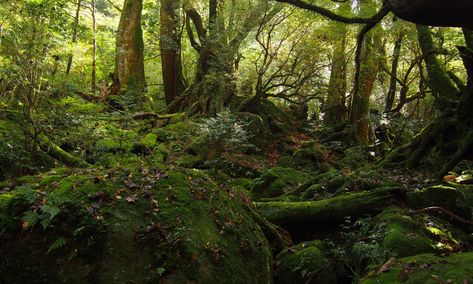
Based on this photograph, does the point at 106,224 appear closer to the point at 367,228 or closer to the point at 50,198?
the point at 50,198

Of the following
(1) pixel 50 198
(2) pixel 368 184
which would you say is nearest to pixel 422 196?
(2) pixel 368 184

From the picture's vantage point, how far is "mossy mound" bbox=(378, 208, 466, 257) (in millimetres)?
4661

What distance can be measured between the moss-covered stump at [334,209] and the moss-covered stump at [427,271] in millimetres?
1975

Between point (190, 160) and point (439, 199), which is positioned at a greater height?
point (439, 199)

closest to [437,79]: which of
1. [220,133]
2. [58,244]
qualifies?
[220,133]

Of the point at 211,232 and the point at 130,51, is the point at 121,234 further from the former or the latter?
the point at 130,51

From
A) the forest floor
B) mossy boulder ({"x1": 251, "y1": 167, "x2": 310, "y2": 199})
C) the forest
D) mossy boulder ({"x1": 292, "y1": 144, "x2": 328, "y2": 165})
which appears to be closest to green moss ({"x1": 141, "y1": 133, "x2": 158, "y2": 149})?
the forest

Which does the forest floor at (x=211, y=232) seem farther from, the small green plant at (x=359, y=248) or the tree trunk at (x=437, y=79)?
the tree trunk at (x=437, y=79)

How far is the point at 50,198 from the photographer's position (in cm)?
326

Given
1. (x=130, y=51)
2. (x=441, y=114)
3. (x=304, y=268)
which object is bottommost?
(x=304, y=268)

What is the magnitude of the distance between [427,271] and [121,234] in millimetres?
2929

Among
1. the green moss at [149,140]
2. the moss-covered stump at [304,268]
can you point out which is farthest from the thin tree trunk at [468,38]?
the green moss at [149,140]

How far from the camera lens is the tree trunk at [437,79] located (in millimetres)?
9711

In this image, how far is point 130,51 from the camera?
1733 centimetres
